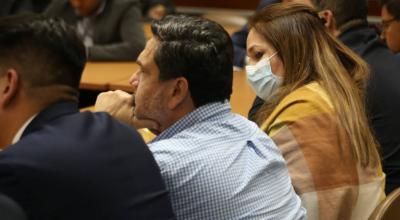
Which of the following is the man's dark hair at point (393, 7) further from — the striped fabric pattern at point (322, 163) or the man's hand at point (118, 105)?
the man's hand at point (118, 105)

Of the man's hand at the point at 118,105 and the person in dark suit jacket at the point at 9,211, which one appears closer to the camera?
the person in dark suit jacket at the point at 9,211

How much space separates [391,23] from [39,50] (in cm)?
224

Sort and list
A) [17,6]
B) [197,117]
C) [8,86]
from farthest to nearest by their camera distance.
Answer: [17,6] < [197,117] < [8,86]

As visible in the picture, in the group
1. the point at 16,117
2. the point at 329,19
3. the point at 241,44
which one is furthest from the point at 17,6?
the point at 16,117

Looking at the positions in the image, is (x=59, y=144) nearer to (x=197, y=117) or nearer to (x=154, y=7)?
(x=197, y=117)

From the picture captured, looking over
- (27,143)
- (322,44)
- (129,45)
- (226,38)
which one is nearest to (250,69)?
(322,44)

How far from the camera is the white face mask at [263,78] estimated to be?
2121 mm

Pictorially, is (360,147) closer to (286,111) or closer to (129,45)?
(286,111)

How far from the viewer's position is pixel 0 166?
43.7 inches

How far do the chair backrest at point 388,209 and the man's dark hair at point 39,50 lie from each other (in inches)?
30.6

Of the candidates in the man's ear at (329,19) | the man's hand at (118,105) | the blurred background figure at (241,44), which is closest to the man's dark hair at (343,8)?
the man's ear at (329,19)

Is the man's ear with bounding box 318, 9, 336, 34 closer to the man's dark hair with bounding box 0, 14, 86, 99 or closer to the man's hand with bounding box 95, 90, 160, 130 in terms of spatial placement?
the man's hand with bounding box 95, 90, 160, 130

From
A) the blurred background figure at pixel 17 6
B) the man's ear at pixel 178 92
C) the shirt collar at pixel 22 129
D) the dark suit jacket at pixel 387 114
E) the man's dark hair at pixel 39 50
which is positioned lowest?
the blurred background figure at pixel 17 6

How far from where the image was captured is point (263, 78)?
217cm
